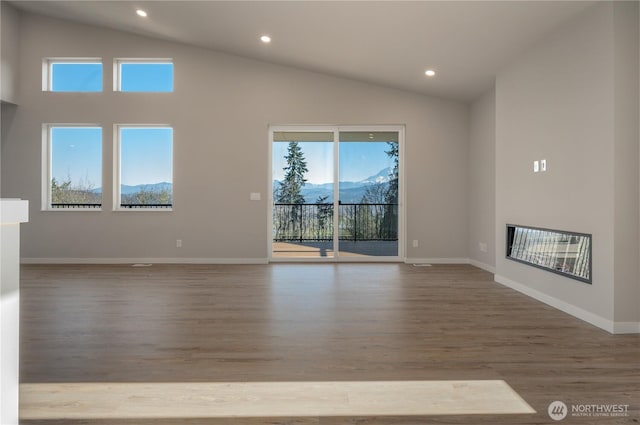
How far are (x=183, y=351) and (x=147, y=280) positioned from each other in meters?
2.75

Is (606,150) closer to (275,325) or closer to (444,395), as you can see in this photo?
(444,395)

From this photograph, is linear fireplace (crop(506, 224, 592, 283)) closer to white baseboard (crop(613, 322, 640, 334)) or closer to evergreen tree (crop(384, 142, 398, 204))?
white baseboard (crop(613, 322, 640, 334))

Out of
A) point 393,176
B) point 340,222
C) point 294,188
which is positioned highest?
point 393,176

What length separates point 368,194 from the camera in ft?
21.8

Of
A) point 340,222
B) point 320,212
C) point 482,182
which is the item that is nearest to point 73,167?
point 320,212

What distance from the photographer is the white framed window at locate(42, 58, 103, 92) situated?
253 inches

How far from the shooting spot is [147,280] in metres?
4.95

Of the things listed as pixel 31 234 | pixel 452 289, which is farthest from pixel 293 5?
pixel 31 234

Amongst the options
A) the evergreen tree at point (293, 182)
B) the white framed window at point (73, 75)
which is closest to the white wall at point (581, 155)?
the evergreen tree at point (293, 182)

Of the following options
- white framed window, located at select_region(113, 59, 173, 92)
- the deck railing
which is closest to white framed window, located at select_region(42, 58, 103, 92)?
white framed window, located at select_region(113, 59, 173, 92)

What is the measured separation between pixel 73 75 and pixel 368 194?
17.6 ft

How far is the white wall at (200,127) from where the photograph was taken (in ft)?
20.8

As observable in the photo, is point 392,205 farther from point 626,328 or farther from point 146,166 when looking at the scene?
point 146,166

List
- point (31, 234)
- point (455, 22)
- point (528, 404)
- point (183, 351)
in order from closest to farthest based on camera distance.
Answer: point (528, 404) → point (183, 351) → point (455, 22) → point (31, 234)
